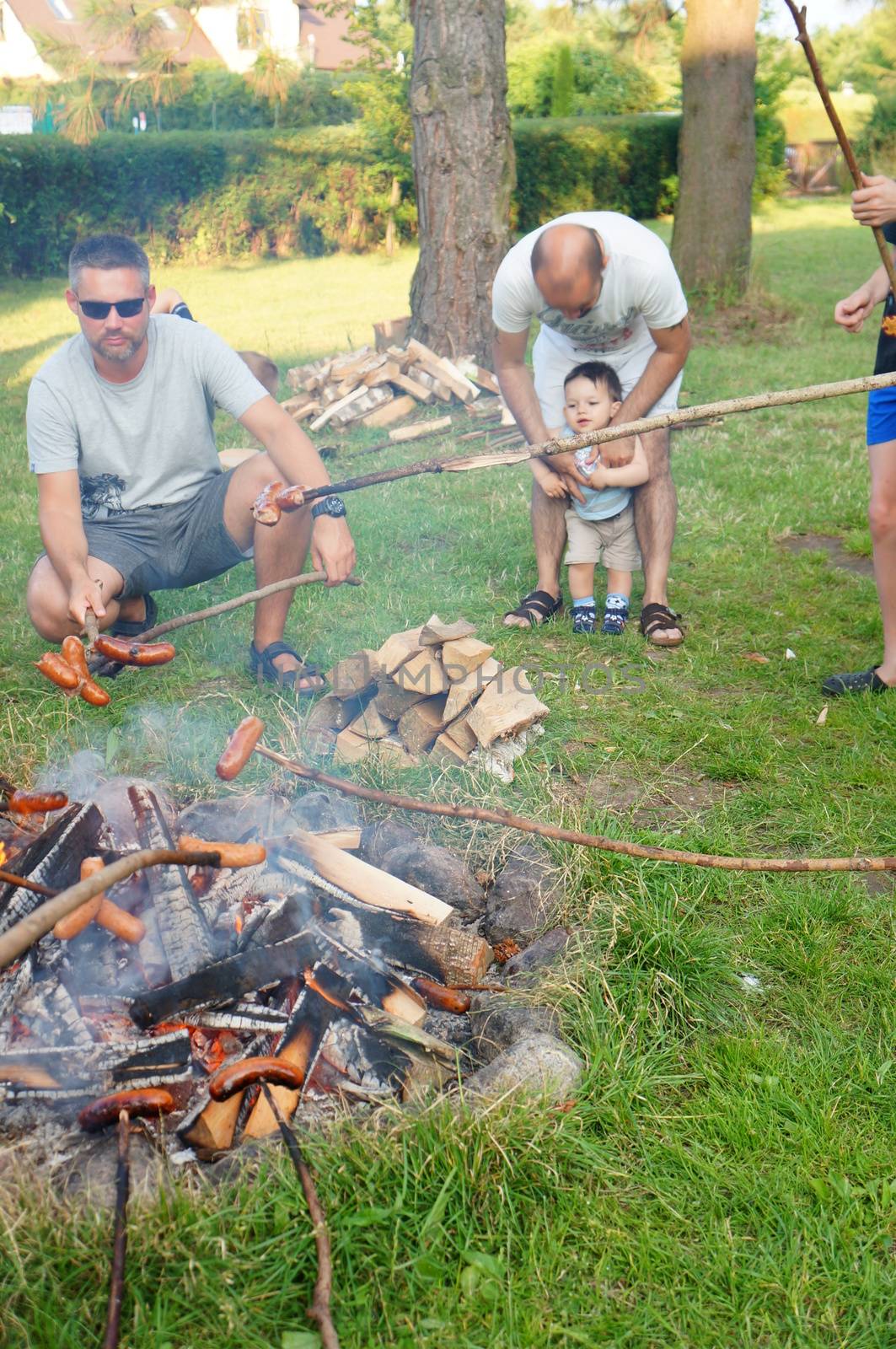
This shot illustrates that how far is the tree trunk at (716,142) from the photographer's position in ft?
33.3

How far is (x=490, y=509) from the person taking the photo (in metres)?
6.21

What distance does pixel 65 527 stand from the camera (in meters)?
3.71

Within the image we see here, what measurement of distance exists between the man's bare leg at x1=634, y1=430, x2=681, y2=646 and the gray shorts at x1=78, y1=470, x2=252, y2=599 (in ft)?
5.56

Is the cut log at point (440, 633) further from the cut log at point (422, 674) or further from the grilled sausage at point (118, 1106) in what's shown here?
the grilled sausage at point (118, 1106)

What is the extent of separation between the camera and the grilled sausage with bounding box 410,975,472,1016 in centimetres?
250

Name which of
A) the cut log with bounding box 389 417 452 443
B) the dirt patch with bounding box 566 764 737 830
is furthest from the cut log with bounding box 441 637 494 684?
the cut log with bounding box 389 417 452 443

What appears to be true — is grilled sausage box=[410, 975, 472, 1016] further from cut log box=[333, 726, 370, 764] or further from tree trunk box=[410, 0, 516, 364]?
tree trunk box=[410, 0, 516, 364]

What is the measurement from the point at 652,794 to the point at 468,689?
2.25 feet

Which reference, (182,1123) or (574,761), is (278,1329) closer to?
(182,1123)

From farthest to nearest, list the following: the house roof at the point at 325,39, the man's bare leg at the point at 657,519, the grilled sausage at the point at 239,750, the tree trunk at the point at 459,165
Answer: the house roof at the point at 325,39 < the tree trunk at the point at 459,165 < the man's bare leg at the point at 657,519 < the grilled sausage at the point at 239,750

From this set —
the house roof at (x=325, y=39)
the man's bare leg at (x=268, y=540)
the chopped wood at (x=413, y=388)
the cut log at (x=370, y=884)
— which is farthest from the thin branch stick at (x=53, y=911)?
the house roof at (x=325, y=39)

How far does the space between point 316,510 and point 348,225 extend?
59.2 feet

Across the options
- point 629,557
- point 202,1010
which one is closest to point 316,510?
point 629,557

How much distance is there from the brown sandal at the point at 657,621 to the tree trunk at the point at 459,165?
477cm
